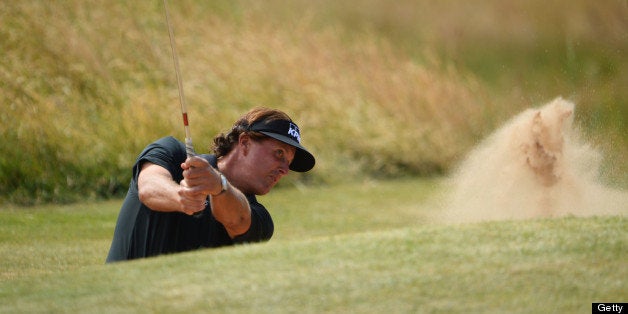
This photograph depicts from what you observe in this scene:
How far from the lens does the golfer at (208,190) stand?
3197 millimetres

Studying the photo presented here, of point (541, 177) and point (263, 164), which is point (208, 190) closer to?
point (263, 164)

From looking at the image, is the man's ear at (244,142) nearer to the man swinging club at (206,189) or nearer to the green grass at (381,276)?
the man swinging club at (206,189)

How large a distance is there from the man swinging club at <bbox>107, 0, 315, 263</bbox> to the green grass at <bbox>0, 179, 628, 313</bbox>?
7.3 inches

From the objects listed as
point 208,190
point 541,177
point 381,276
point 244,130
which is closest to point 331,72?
point 541,177

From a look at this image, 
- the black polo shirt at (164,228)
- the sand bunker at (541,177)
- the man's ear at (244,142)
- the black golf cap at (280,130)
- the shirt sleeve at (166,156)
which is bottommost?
the black polo shirt at (164,228)

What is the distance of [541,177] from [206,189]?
3.06m

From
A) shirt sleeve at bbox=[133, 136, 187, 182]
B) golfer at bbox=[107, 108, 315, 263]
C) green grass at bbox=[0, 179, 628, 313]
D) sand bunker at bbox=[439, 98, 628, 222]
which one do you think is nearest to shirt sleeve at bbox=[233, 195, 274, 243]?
golfer at bbox=[107, 108, 315, 263]

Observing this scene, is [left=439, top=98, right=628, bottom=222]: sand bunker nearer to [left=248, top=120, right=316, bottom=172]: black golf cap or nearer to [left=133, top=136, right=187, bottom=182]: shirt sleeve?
[left=248, top=120, right=316, bottom=172]: black golf cap

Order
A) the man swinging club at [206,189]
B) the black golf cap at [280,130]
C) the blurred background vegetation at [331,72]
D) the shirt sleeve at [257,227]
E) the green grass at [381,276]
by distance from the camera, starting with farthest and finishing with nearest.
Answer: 1. the blurred background vegetation at [331,72]
2. the black golf cap at [280,130]
3. the shirt sleeve at [257,227]
4. the man swinging club at [206,189]
5. the green grass at [381,276]

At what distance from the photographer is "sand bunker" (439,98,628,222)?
5664 millimetres

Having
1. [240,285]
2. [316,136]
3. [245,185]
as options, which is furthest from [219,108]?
[240,285]

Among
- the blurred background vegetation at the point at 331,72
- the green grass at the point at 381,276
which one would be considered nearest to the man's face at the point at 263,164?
the green grass at the point at 381,276

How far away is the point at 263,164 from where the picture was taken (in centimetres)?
377

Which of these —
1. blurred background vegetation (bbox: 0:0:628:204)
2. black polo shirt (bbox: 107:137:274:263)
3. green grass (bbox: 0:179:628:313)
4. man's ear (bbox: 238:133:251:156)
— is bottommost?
green grass (bbox: 0:179:628:313)
